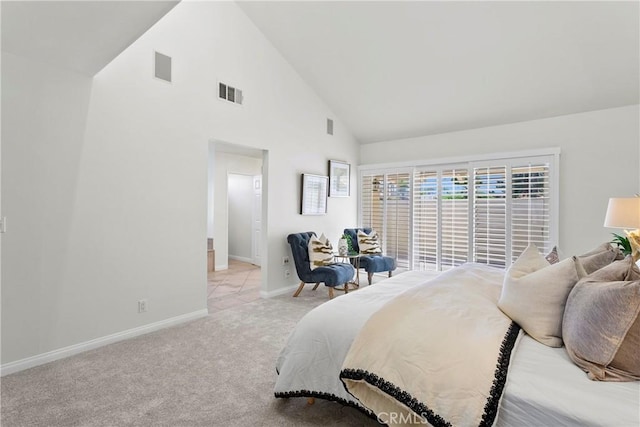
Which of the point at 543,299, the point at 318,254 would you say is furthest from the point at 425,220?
the point at 543,299

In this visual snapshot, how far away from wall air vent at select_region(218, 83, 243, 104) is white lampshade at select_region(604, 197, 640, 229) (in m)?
4.12

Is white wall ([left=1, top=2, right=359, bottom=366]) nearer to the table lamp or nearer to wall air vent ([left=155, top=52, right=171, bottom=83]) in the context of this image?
wall air vent ([left=155, top=52, right=171, bottom=83])

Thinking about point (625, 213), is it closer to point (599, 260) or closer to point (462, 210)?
point (599, 260)

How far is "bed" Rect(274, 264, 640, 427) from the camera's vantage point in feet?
3.57

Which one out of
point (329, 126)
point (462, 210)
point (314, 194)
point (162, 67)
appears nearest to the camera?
point (162, 67)

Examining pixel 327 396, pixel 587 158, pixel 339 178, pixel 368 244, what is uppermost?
pixel 587 158

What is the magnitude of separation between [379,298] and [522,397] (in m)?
0.95

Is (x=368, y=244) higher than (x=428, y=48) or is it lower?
lower

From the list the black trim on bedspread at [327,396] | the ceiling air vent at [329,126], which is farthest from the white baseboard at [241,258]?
the black trim on bedspread at [327,396]

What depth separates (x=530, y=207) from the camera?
13.6 feet

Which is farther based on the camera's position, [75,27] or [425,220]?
[425,220]

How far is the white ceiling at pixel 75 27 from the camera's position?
5.80 feet

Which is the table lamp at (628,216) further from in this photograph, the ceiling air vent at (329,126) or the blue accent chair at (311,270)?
the ceiling air vent at (329,126)

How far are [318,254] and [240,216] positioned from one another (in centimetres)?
382
